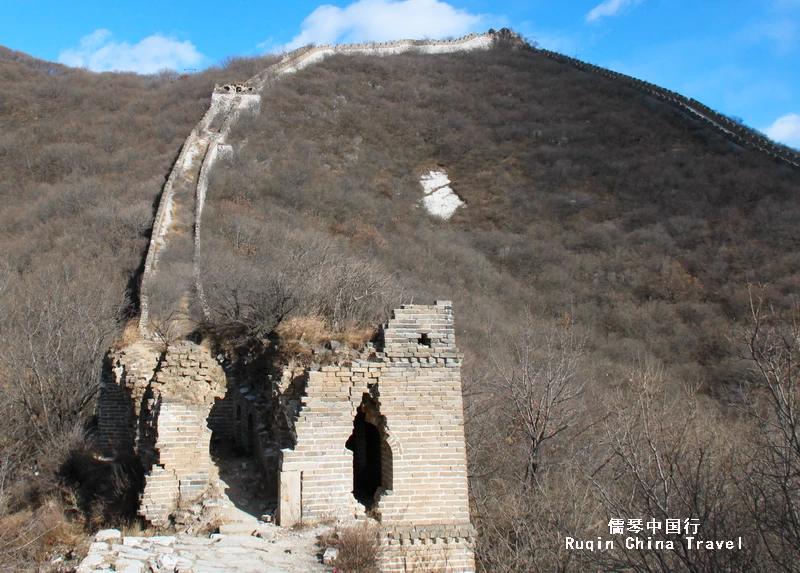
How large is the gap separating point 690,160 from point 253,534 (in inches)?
1397

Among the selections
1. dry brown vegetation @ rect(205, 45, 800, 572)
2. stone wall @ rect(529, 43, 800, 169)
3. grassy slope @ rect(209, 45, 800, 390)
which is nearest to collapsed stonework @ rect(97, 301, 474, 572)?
dry brown vegetation @ rect(205, 45, 800, 572)

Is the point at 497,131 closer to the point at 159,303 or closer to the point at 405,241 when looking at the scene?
the point at 405,241

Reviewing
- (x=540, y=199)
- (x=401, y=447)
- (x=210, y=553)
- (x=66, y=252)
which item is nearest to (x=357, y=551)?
(x=401, y=447)

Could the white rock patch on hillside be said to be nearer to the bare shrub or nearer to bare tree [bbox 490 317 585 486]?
bare tree [bbox 490 317 585 486]

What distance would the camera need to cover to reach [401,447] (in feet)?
22.8

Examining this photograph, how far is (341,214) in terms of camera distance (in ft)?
94.7

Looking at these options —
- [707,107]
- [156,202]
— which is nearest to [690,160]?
[707,107]

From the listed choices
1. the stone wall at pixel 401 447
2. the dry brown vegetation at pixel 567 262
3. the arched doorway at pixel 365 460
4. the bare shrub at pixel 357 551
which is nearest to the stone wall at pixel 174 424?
the stone wall at pixel 401 447

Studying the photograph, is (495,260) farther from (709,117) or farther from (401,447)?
(401,447)

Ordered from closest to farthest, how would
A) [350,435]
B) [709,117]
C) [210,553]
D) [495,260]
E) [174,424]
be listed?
1. [210,553]
2. [350,435]
3. [174,424]
4. [495,260]
5. [709,117]

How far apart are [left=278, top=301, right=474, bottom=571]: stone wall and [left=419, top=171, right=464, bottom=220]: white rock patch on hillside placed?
25.7 m

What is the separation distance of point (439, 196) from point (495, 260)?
7.01 m

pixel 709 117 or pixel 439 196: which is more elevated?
pixel 709 117

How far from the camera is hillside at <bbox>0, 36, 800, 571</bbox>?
9180 mm
